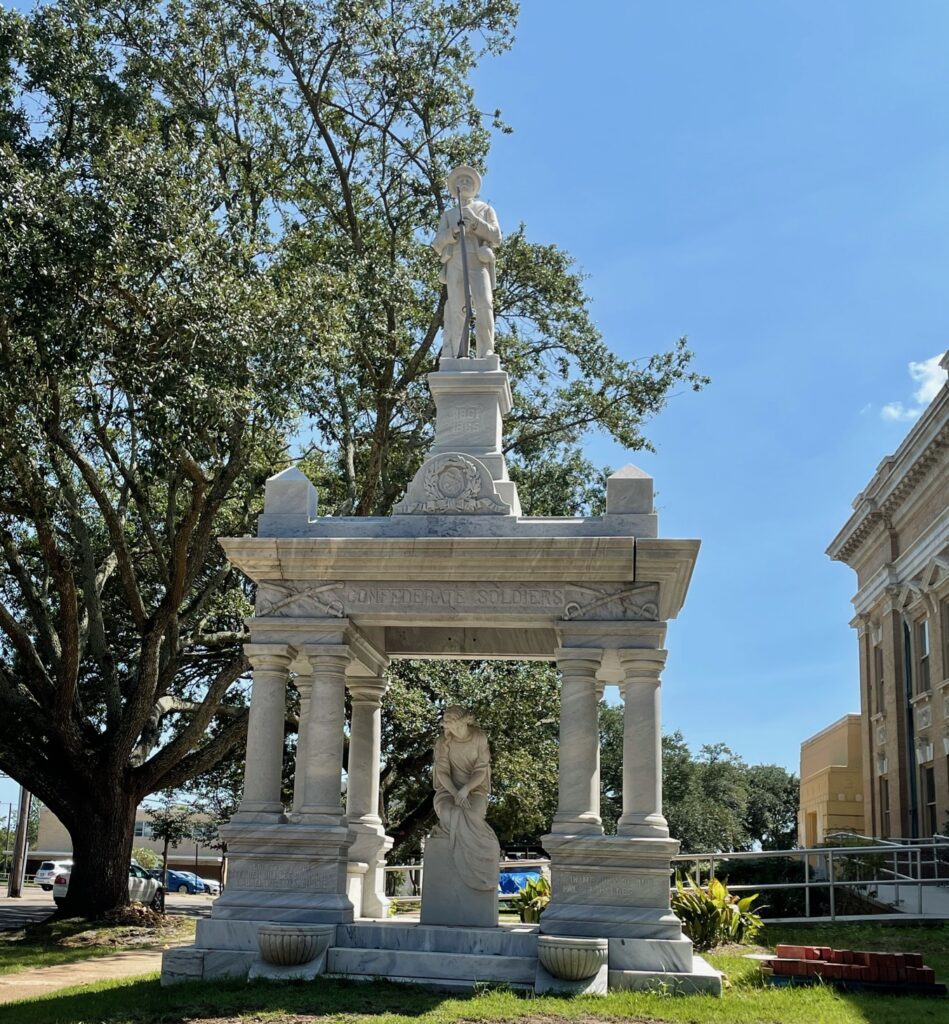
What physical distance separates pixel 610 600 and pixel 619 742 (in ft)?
101

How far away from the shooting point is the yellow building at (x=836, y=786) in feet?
138

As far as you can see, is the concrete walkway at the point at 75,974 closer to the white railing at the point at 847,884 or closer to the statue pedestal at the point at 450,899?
the statue pedestal at the point at 450,899

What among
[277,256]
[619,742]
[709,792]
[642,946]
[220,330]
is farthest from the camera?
[709,792]

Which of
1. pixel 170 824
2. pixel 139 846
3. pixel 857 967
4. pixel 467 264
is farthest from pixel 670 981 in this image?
pixel 139 846

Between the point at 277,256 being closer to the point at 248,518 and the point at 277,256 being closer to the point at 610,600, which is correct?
the point at 248,518

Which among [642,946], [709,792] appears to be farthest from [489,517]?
[709,792]

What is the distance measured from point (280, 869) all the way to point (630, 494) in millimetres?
5399

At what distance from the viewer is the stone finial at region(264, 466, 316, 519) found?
13.6 meters

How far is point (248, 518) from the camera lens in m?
22.8

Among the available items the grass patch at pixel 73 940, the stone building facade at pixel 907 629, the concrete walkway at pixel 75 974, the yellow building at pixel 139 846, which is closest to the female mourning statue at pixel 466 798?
the concrete walkway at pixel 75 974

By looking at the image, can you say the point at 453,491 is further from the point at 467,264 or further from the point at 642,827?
the point at 642,827

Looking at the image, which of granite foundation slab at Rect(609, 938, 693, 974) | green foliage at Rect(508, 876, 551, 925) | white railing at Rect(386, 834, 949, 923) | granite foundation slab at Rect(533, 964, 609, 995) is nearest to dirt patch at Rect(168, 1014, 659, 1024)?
granite foundation slab at Rect(533, 964, 609, 995)

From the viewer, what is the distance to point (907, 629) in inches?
1379

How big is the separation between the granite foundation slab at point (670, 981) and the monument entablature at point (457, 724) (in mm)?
47
